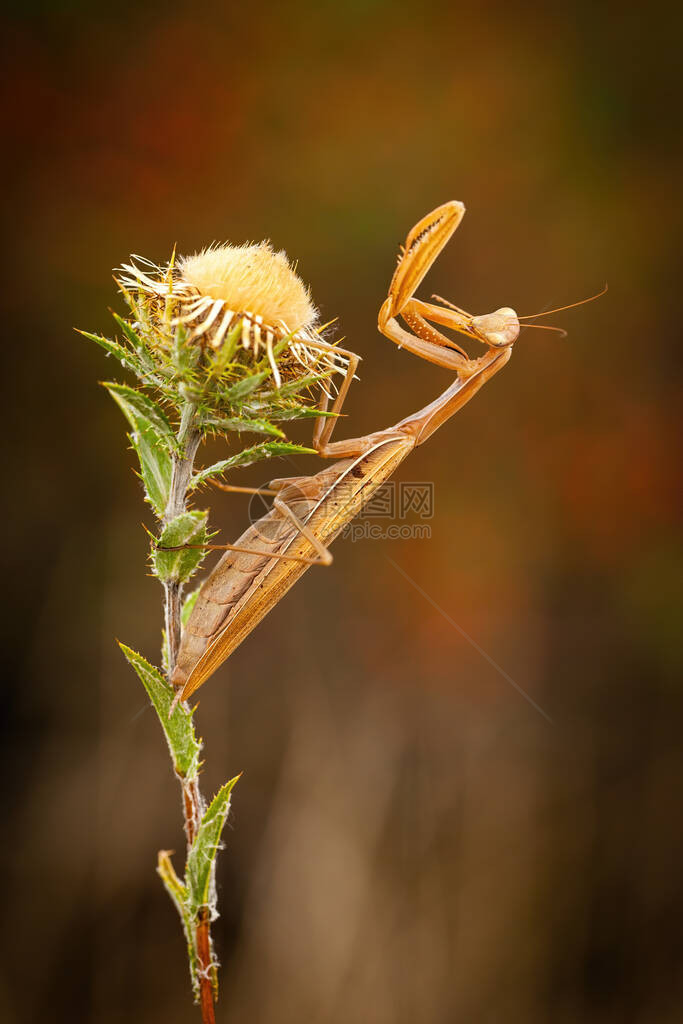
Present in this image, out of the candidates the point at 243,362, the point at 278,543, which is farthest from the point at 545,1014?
the point at 243,362

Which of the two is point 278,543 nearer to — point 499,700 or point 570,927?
point 499,700

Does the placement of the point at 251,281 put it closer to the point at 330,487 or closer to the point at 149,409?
the point at 149,409

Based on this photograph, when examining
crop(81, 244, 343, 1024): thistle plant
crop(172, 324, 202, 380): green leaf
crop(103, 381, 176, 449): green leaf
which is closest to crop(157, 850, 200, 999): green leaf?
crop(81, 244, 343, 1024): thistle plant

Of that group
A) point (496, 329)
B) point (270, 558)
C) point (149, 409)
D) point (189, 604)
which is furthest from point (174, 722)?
point (496, 329)

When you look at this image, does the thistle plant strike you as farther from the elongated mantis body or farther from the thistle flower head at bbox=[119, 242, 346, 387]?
the elongated mantis body

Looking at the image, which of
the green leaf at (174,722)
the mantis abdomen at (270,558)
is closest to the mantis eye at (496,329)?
the mantis abdomen at (270,558)
